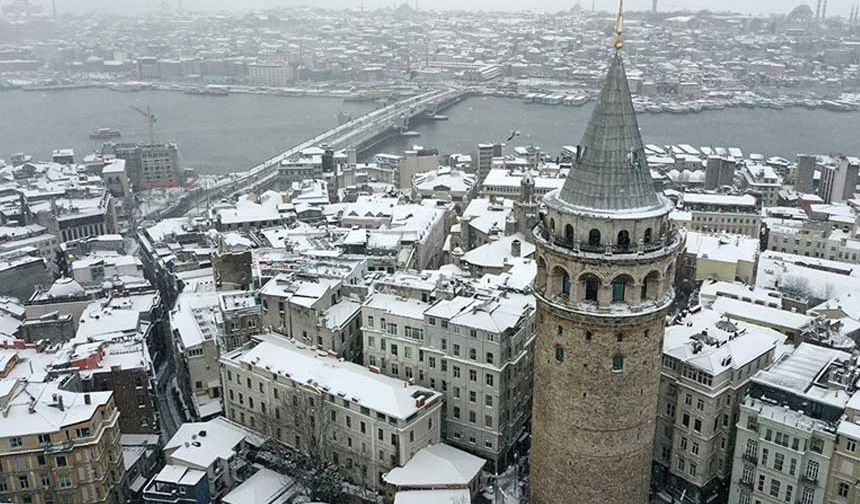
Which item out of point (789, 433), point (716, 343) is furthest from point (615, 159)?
point (716, 343)

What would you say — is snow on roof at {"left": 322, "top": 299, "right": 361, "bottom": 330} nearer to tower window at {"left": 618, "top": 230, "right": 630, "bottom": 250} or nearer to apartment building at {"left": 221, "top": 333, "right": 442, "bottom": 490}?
apartment building at {"left": 221, "top": 333, "right": 442, "bottom": 490}

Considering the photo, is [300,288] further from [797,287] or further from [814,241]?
[814,241]

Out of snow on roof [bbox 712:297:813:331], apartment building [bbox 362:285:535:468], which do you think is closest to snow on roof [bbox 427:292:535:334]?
apartment building [bbox 362:285:535:468]

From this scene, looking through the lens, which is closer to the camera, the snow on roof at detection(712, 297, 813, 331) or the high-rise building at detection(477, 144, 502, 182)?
the snow on roof at detection(712, 297, 813, 331)

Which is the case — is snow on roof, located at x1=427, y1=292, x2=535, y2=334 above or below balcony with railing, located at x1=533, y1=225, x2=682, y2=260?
below

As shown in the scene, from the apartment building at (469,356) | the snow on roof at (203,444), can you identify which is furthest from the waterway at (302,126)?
the snow on roof at (203,444)

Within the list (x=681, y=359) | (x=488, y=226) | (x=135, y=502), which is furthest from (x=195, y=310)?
(x=681, y=359)
